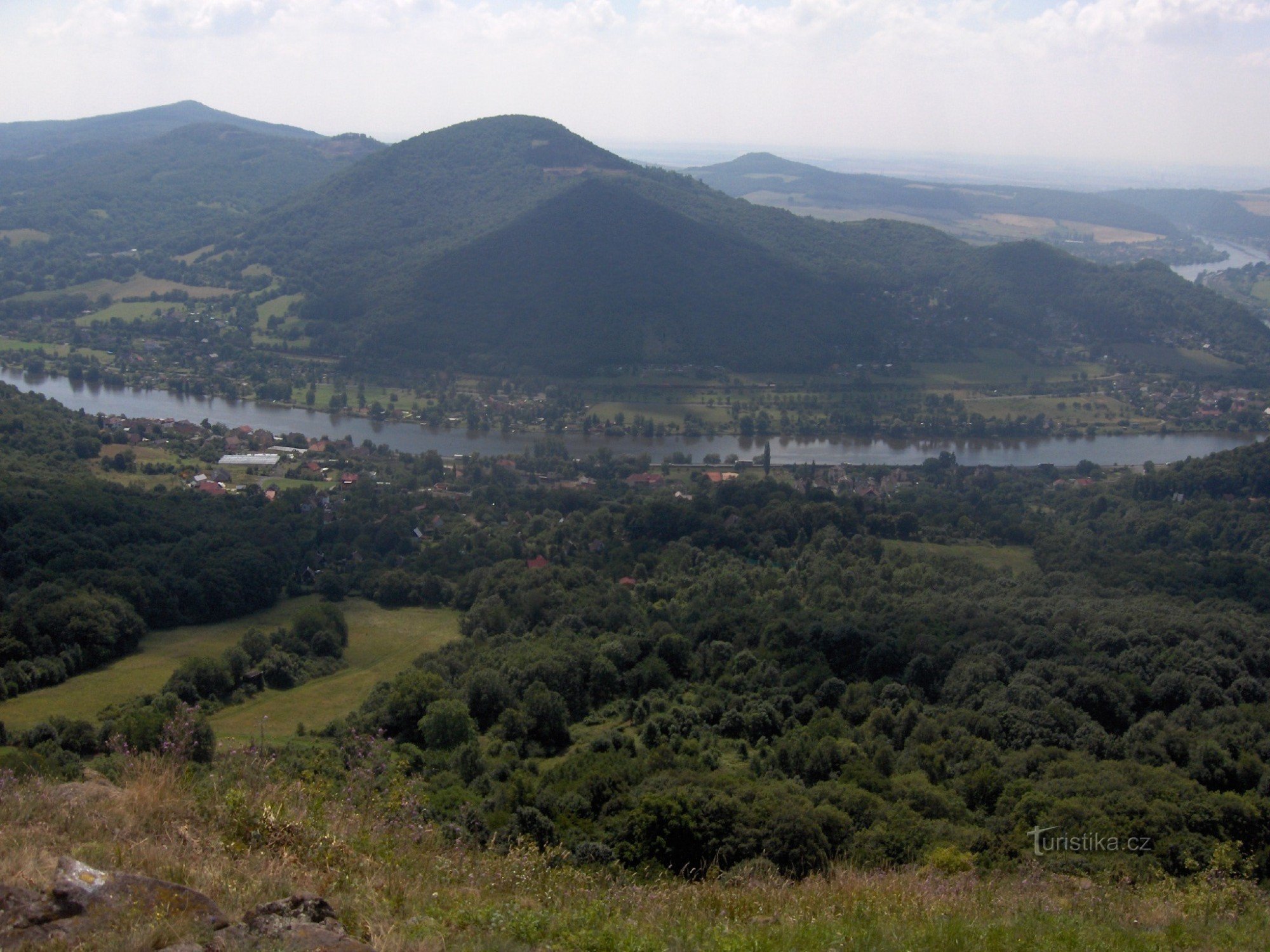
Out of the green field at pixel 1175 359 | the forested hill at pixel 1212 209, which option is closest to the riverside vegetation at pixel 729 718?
the green field at pixel 1175 359

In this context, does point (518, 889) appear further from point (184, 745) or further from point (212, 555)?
point (212, 555)

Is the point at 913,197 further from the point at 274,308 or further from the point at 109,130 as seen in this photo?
the point at 109,130

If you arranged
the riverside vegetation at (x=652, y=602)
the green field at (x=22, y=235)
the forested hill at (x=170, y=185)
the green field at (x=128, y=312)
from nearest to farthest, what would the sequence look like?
the riverside vegetation at (x=652, y=602) < the green field at (x=128, y=312) < the green field at (x=22, y=235) < the forested hill at (x=170, y=185)

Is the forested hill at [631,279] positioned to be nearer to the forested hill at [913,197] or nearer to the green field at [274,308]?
the green field at [274,308]

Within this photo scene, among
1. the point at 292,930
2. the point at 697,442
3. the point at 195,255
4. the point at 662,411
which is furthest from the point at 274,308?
the point at 292,930

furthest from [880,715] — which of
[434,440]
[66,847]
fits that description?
[434,440]
